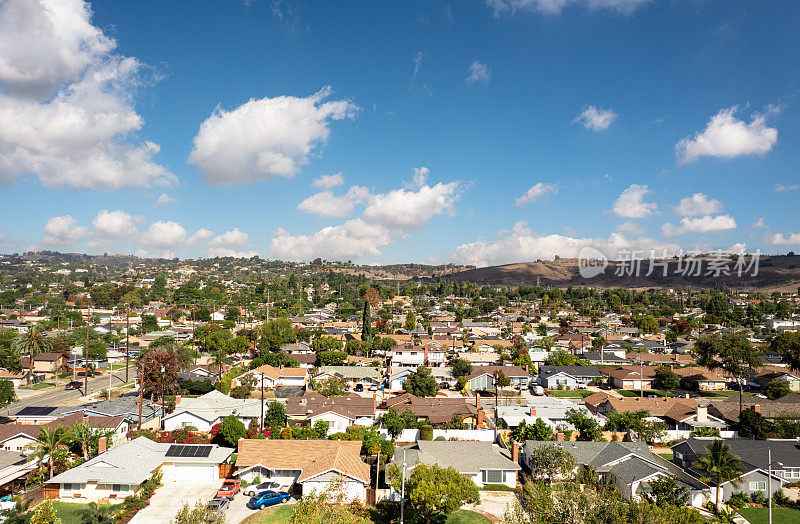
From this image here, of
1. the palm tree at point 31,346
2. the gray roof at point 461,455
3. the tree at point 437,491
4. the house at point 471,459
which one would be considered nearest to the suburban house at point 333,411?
the gray roof at point 461,455

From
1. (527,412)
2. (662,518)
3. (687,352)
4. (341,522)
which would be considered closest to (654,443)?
(527,412)

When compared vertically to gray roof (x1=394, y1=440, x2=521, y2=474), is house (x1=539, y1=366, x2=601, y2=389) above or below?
below

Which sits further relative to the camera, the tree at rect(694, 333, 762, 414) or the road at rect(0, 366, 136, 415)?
the tree at rect(694, 333, 762, 414)

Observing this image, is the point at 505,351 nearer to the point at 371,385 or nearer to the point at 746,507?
the point at 371,385

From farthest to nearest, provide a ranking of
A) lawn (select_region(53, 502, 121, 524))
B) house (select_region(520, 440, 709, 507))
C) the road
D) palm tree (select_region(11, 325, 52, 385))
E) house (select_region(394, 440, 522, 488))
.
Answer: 1. palm tree (select_region(11, 325, 52, 385))
2. the road
3. house (select_region(394, 440, 522, 488))
4. house (select_region(520, 440, 709, 507))
5. lawn (select_region(53, 502, 121, 524))

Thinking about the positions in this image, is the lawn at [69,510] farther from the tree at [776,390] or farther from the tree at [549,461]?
the tree at [776,390]

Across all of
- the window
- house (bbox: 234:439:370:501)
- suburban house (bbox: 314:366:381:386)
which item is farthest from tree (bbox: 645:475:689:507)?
suburban house (bbox: 314:366:381:386)

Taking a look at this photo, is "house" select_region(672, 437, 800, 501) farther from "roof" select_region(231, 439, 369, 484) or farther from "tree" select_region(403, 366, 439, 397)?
"tree" select_region(403, 366, 439, 397)
